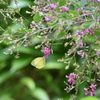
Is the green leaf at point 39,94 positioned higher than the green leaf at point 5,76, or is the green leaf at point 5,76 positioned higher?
the green leaf at point 5,76

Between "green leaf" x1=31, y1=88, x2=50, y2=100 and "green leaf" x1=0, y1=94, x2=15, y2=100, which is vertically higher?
"green leaf" x1=0, y1=94, x2=15, y2=100

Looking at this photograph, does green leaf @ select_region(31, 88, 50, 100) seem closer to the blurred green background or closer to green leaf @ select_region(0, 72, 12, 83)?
the blurred green background

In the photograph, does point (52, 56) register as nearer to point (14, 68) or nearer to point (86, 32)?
point (14, 68)

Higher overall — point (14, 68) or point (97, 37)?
point (97, 37)

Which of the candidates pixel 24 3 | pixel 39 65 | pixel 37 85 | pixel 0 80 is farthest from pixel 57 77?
pixel 39 65

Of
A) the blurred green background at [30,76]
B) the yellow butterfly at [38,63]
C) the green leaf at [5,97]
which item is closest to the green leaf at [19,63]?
the blurred green background at [30,76]

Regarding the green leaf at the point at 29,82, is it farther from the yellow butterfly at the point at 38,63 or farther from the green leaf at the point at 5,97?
the yellow butterfly at the point at 38,63

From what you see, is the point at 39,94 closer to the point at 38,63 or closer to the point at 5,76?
the point at 5,76

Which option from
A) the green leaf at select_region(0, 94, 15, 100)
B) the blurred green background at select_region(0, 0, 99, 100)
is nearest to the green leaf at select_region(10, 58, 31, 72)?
the blurred green background at select_region(0, 0, 99, 100)
